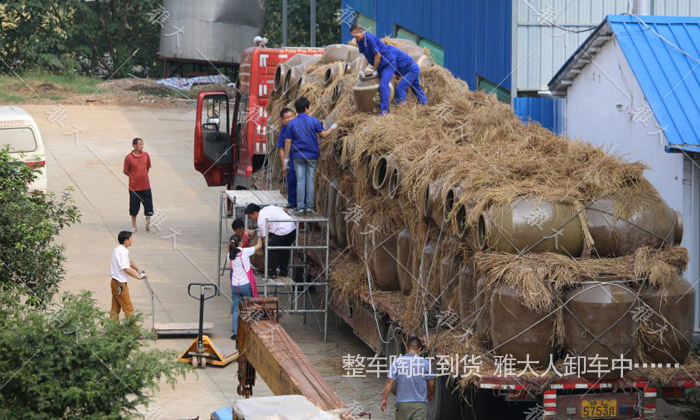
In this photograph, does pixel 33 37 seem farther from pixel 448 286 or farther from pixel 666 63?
pixel 448 286

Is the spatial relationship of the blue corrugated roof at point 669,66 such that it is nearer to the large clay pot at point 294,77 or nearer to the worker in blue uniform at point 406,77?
the worker in blue uniform at point 406,77

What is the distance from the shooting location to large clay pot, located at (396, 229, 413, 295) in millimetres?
11523

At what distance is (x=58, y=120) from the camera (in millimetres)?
32688

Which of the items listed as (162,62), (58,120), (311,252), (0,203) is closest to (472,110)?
(311,252)

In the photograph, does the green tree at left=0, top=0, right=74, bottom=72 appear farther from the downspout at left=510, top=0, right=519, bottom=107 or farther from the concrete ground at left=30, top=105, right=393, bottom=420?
the downspout at left=510, top=0, right=519, bottom=107

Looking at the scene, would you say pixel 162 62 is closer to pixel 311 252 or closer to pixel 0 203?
pixel 311 252

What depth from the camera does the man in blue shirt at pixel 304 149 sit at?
46.4ft

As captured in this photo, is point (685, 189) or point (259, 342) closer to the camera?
point (259, 342)

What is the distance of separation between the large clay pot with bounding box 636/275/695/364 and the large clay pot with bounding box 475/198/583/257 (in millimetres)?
799

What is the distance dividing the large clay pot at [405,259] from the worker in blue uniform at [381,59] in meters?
2.36

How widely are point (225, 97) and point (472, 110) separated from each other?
8.46 meters

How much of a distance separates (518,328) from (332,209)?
207 inches

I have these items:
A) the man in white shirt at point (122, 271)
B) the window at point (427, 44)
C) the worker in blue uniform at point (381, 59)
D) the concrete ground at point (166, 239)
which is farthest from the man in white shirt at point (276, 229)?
the window at point (427, 44)

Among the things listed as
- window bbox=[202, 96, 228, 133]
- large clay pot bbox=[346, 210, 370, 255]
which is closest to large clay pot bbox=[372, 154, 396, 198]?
large clay pot bbox=[346, 210, 370, 255]
